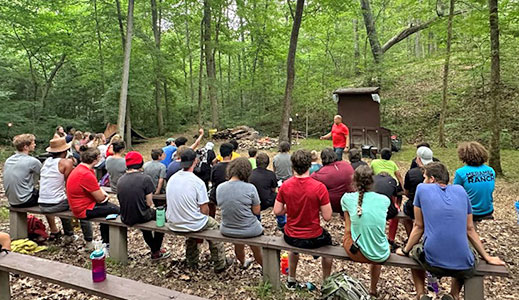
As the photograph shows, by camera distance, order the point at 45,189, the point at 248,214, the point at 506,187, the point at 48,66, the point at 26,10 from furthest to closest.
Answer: the point at 48,66, the point at 26,10, the point at 506,187, the point at 45,189, the point at 248,214

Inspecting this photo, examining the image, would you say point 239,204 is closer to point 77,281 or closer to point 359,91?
point 77,281

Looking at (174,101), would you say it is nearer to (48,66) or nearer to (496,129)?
(48,66)

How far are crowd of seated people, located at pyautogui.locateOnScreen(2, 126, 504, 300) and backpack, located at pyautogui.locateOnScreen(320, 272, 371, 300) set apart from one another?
0.27 metres

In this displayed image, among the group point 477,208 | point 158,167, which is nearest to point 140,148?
point 158,167

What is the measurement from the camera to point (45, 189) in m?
4.08

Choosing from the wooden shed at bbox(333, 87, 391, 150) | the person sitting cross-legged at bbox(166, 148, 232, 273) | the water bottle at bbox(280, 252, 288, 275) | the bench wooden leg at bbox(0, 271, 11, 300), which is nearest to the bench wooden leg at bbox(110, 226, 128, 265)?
the person sitting cross-legged at bbox(166, 148, 232, 273)

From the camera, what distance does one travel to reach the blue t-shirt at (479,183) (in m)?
3.59

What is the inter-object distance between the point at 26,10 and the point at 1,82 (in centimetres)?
365

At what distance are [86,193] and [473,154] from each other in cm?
509

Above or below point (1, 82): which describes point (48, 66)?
above

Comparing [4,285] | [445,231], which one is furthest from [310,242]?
[4,285]

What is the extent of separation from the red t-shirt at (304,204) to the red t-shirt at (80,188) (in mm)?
2632

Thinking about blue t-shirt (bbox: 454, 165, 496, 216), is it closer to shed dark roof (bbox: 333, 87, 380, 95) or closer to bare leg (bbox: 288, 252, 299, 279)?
bare leg (bbox: 288, 252, 299, 279)

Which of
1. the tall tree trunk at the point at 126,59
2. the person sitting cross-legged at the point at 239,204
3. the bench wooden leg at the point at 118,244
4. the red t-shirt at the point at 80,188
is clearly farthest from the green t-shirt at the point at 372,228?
the tall tree trunk at the point at 126,59
